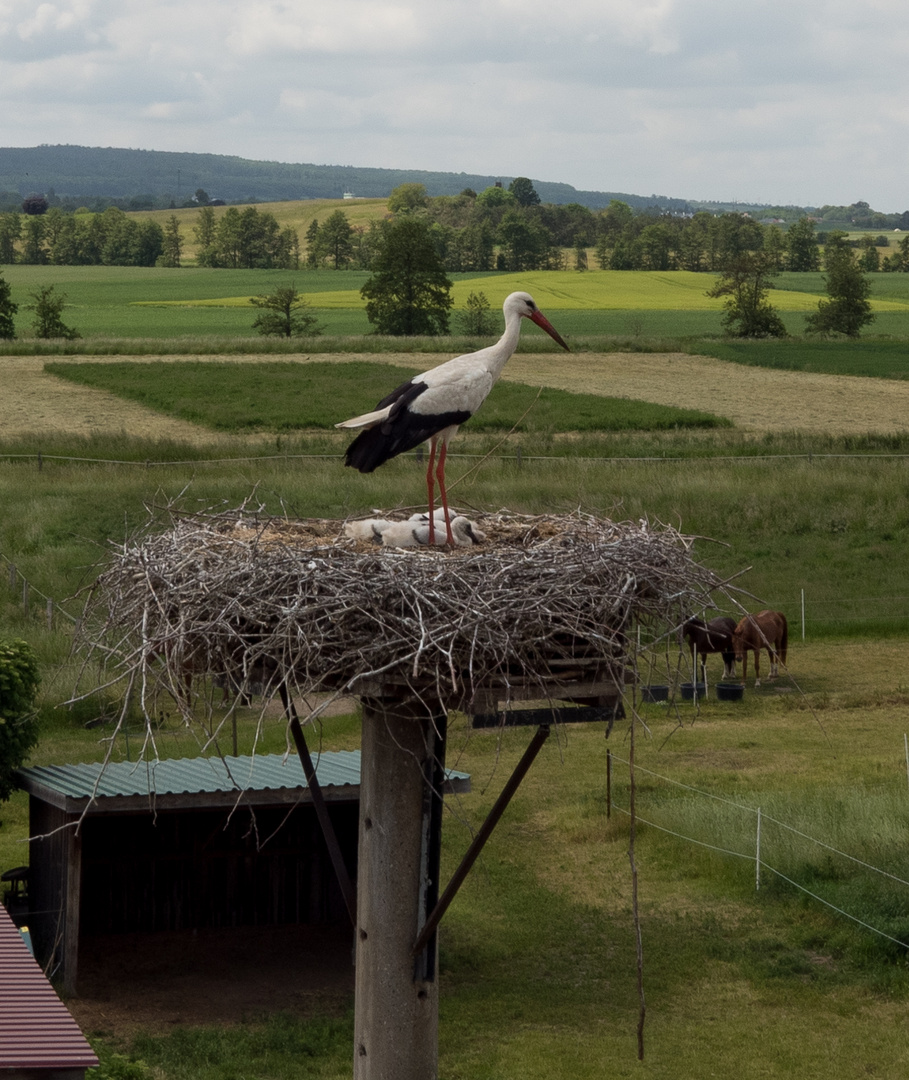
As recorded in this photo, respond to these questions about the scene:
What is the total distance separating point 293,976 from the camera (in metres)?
Result: 14.2

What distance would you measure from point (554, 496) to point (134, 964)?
18901mm

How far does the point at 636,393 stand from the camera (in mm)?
55875

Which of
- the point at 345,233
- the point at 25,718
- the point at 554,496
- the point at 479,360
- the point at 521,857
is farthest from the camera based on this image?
the point at 345,233

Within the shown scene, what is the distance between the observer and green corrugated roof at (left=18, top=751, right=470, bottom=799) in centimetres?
1348

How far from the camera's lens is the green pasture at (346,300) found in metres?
83.8

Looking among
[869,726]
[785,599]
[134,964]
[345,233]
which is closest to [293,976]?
[134,964]

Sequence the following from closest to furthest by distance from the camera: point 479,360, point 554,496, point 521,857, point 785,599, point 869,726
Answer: point 479,360 < point 521,857 < point 869,726 < point 785,599 < point 554,496

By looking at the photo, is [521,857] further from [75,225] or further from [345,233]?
[75,225]

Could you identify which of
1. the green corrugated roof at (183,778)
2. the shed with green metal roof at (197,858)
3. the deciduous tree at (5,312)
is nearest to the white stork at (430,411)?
the green corrugated roof at (183,778)

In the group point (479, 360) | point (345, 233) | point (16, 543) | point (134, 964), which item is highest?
point (345, 233)

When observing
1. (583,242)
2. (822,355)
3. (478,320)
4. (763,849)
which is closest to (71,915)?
(763,849)

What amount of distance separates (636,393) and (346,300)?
49.6m

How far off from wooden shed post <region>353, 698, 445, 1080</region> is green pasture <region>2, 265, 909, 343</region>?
60.4 metres

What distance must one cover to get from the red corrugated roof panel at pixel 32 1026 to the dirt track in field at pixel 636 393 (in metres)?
36.0
